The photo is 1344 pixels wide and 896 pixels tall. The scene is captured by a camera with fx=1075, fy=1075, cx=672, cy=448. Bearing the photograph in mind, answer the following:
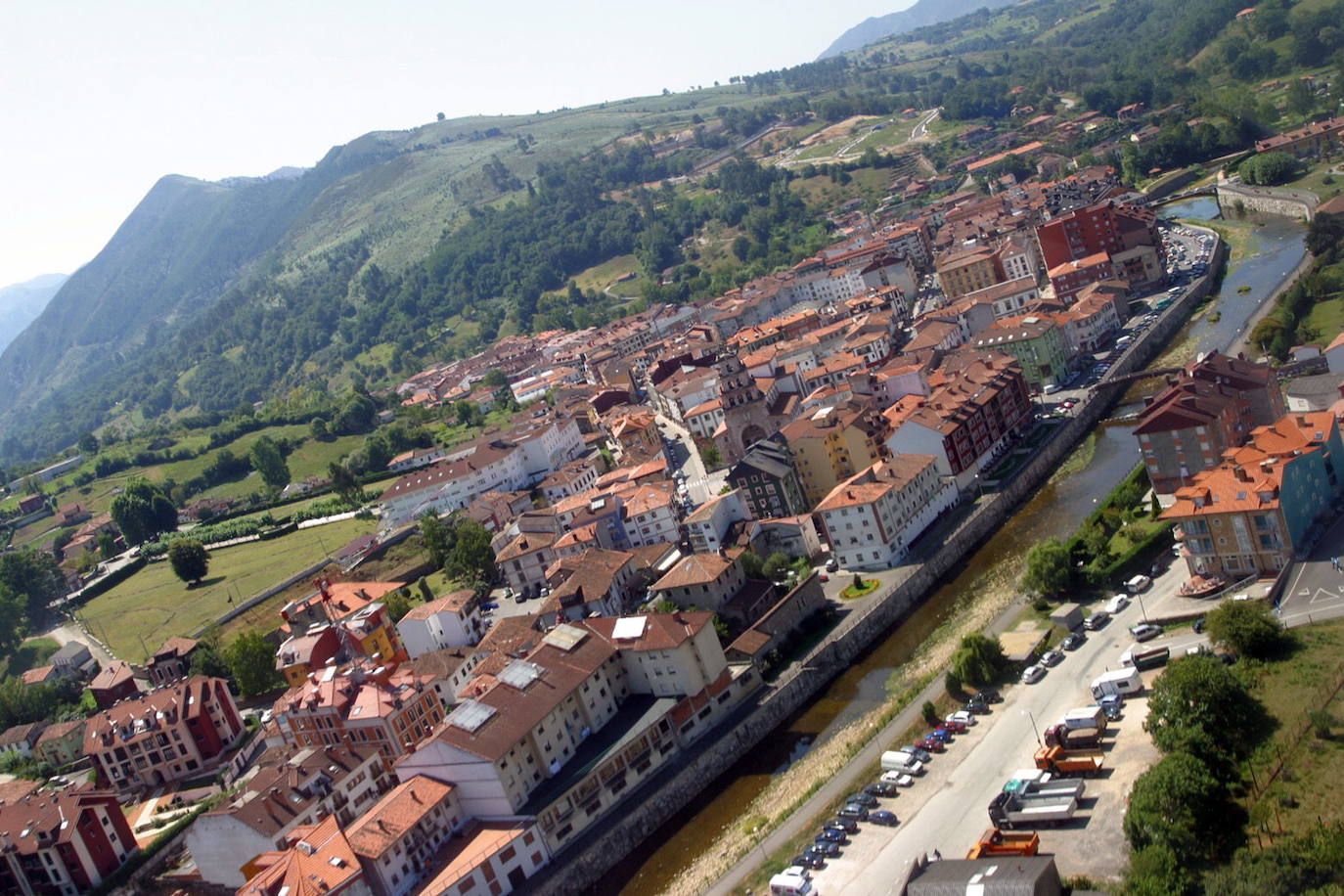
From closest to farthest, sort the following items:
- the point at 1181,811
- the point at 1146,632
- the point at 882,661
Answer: the point at 1181,811, the point at 1146,632, the point at 882,661

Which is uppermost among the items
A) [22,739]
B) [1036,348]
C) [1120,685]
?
[22,739]

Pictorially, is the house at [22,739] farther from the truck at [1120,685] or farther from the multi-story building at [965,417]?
the truck at [1120,685]

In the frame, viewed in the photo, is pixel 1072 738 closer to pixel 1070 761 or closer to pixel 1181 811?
pixel 1070 761

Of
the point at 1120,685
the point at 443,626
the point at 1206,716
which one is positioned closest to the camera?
the point at 1206,716

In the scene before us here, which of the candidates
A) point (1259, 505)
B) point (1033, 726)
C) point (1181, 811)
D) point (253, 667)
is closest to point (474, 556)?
point (253, 667)

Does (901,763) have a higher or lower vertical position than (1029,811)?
lower

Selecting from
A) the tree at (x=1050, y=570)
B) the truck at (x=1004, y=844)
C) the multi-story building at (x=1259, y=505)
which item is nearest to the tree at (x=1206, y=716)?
the truck at (x=1004, y=844)
